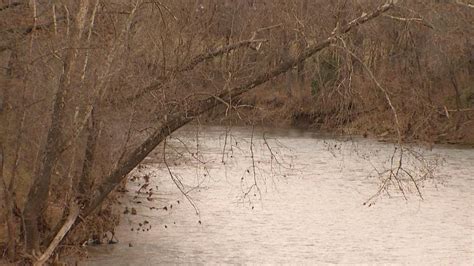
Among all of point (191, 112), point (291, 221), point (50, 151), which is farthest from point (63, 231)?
point (291, 221)

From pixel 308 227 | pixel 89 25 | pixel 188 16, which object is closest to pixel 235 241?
pixel 308 227

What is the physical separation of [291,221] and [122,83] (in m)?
6.97

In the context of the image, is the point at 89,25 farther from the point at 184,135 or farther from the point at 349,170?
the point at 349,170

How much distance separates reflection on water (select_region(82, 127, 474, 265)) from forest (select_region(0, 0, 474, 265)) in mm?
863

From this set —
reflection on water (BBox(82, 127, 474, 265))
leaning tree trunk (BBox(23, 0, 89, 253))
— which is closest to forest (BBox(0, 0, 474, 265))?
leaning tree trunk (BBox(23, 0, 89, 253))

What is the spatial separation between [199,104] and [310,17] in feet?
6.54

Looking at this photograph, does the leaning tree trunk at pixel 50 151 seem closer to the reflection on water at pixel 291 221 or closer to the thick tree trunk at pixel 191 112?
the thick tree trunk at pixel 191 112

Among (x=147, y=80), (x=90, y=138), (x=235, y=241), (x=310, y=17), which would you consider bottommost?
(x=235, y=241)

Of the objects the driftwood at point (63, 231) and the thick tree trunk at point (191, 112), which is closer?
the thick tree trunk at point (191, 112)

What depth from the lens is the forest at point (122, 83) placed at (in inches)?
425

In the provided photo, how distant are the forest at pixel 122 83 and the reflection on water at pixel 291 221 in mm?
863

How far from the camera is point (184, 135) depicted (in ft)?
61.4

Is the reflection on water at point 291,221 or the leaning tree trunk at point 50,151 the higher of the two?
the leaning tree trunk at point 50,151

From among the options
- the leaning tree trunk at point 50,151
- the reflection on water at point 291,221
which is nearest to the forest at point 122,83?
the leaning tree trunk at point 50,151
